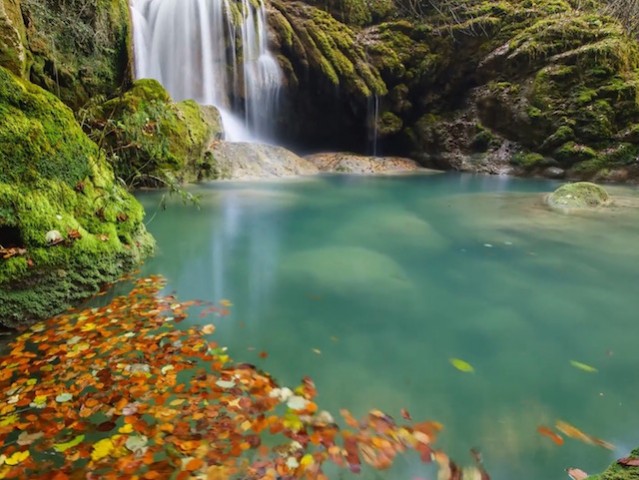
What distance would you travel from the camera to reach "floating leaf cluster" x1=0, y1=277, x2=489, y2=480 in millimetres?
1982

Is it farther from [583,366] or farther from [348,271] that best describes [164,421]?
[348,271]

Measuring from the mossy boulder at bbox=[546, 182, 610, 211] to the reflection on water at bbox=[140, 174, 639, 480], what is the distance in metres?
0.89

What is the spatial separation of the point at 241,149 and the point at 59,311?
433 inches

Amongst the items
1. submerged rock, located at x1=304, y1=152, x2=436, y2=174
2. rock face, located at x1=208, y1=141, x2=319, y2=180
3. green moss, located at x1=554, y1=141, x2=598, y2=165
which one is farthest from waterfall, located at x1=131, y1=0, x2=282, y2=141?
green moss, located at x1=554, y1=141, x2=598, y2=165

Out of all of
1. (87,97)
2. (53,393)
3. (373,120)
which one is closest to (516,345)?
(53,393)

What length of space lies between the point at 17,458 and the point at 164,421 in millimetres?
659

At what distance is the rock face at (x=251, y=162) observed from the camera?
12.8m

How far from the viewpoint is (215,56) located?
1573 cm

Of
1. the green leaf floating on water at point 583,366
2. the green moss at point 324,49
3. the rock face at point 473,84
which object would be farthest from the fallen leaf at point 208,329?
the green moss at point 324,49

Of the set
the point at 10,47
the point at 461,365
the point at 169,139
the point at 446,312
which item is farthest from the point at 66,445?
the point at 169,139

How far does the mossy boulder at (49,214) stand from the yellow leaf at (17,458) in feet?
4.80

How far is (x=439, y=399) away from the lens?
2639mm

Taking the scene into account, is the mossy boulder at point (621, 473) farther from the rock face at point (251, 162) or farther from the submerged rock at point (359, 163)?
the submerged rock at point (359, 163)

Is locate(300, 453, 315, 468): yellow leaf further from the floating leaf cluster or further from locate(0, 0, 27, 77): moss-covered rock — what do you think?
locate(0, 0, 27, 77): moss-covered rock
